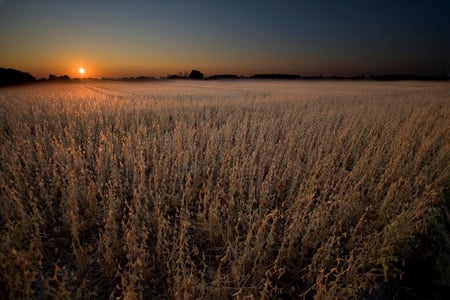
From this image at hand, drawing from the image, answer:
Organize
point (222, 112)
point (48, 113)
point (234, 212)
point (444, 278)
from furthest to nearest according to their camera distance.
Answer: point (222, 112), point (48, 113), point (234, 212), point (444, 278)

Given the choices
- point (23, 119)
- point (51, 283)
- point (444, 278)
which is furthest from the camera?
point (23, 119)

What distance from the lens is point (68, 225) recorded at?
8.87 ft

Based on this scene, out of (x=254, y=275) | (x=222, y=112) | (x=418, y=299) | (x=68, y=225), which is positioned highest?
(x=222, y=112)

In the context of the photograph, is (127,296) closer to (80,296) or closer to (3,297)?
(80,296)

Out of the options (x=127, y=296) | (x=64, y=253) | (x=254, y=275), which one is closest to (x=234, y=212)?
(x=254, y=275)

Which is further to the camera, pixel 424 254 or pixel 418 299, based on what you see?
pixel 424 254

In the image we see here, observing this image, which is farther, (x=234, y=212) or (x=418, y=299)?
(x=234, y=212)

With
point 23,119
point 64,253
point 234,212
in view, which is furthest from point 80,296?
point 23,119

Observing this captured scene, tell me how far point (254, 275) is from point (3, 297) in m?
2.09

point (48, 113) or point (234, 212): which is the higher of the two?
point (48, 113)

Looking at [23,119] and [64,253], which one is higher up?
[23,119]

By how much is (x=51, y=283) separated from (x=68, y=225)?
712 millimetres

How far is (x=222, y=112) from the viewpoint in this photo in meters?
9.51

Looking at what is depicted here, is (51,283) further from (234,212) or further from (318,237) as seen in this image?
(318,237)
